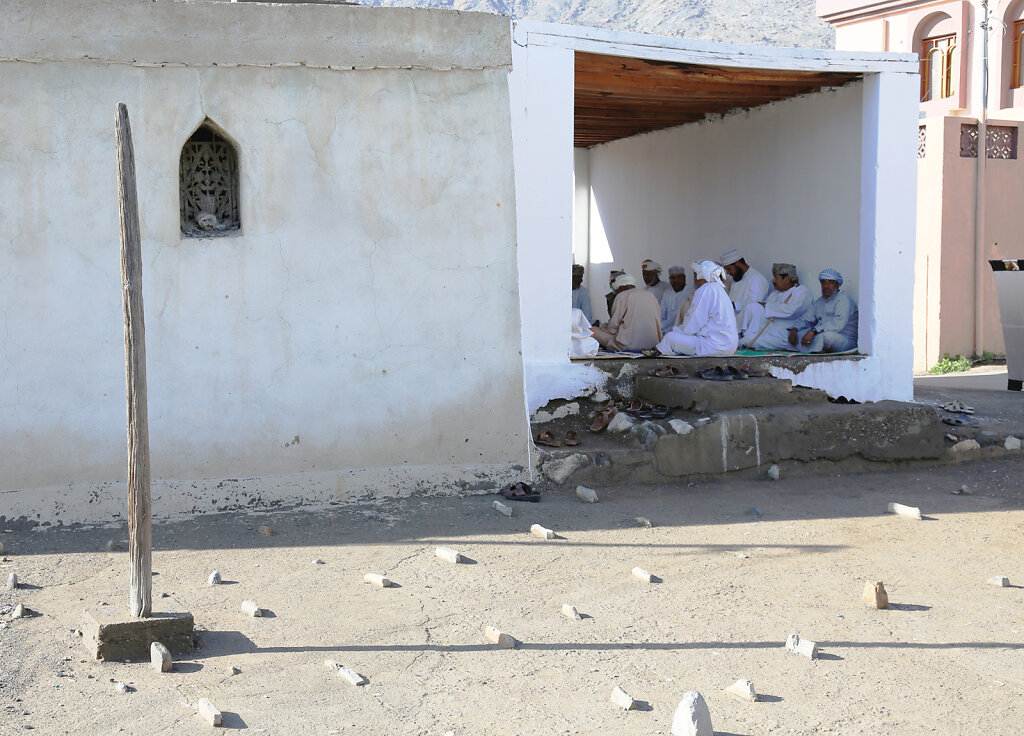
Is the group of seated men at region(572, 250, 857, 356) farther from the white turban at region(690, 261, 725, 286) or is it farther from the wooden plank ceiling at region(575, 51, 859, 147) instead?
the wooden plank ceiling at region(575, 51, 859, 147)

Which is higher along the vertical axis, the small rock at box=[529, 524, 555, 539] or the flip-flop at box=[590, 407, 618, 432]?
the flip-flop at box=[590, 407, 618, 432]

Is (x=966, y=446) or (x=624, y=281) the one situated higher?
(x=624, y=281)

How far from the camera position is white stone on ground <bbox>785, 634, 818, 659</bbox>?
3848 millimetres

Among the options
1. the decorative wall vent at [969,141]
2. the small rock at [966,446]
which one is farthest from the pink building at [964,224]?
the small rock at [966,446]

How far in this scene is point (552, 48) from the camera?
7.13 metres

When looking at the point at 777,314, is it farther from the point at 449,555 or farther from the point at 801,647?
the point at 801,647

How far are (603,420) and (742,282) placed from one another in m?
3.75

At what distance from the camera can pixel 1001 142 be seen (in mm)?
14492

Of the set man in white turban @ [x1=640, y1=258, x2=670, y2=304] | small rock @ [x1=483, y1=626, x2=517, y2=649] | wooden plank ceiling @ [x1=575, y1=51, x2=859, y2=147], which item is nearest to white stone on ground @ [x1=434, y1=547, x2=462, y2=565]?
small rock @ [x1=483, y1=626, x2=517, y2=649]

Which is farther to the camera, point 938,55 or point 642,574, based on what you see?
point 938,55

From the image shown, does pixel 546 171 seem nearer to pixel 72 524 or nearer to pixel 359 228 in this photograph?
pixel 359 228

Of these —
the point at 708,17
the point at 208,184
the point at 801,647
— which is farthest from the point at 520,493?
the point at 708,17

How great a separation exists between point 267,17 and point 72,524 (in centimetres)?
312

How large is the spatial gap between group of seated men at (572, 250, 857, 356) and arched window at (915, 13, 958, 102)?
29.3 ft
